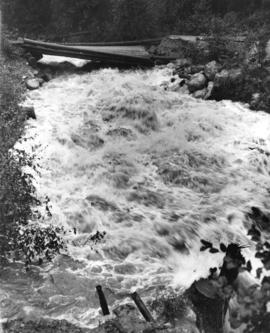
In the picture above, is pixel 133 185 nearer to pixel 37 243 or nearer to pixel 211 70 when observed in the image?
pixel 37 243

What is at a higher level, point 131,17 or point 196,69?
point 131,17

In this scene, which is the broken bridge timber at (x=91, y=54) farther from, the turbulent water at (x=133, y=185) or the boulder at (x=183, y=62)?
the turbulent water at (x=133, y=185)

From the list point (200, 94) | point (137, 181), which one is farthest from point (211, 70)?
point (137, 181)

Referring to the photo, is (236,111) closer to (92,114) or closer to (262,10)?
(92,114)

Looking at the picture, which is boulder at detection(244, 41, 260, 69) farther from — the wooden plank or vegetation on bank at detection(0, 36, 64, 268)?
vegetation on bank at detection(0, 36, 64, 268)

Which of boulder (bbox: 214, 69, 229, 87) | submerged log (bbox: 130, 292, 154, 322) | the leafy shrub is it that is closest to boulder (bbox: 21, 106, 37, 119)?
the leafy shrub

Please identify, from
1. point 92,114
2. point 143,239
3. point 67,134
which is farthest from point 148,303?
point 92,114
